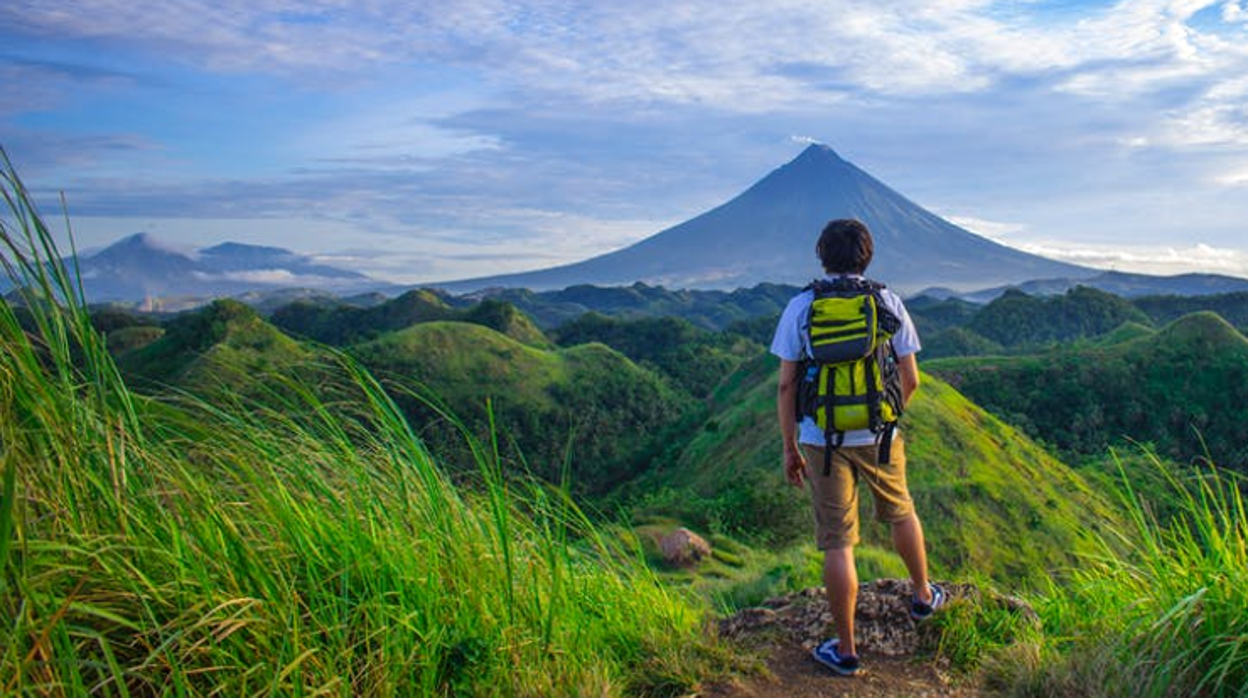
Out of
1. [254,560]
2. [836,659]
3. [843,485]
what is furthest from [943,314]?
[254,560]

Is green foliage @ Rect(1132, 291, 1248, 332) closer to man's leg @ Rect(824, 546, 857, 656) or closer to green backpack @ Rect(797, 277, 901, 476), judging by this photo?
green backpack @ Rect(797, 277, 901, 476)

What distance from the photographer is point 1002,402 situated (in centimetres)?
3616

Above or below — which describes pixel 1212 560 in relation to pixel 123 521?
below

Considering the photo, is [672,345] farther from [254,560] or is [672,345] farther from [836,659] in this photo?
[254,560]

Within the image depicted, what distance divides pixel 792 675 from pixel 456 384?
4325 cm

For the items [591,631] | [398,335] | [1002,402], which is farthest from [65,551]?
[398,335]

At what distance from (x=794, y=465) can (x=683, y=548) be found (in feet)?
31.3

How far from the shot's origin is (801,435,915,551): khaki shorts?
3305mm

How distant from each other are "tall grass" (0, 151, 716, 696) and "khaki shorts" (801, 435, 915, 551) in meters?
0.62

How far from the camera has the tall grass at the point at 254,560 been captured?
2.07 meters

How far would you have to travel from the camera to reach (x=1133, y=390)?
1415 inches

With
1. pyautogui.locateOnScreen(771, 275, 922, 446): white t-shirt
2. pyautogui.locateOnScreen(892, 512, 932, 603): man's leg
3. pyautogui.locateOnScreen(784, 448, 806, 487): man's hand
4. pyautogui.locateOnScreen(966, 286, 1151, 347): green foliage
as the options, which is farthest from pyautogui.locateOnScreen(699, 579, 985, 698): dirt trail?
pyautogui.locateOnScreen(966, 286, 1151, 347): green foliage

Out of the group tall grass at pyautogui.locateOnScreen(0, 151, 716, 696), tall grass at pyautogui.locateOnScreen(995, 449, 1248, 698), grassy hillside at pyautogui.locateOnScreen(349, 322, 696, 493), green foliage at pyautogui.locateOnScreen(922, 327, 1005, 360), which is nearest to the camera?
tall grass at pyautogui.locateOnScreen(0, 151, 716, 696)

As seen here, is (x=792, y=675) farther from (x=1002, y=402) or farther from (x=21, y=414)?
(x=1002, y=402)
